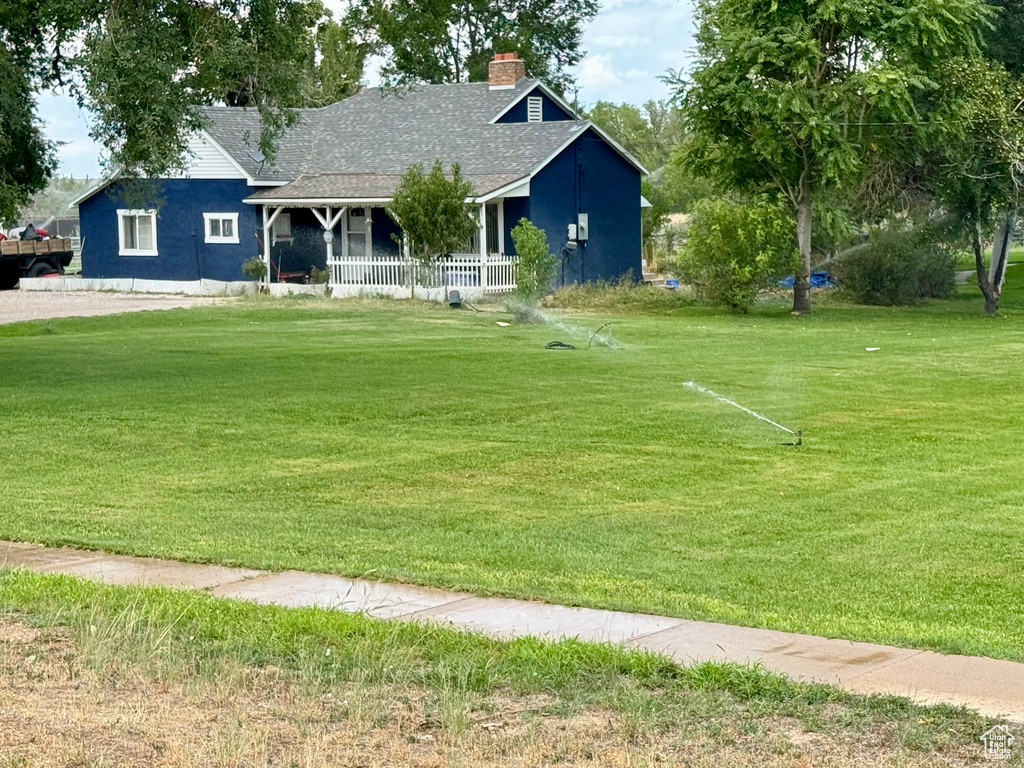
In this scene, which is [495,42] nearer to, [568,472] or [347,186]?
[347,186]

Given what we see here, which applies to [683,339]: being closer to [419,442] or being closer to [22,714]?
[419,442]

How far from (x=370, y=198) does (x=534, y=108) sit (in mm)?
9407

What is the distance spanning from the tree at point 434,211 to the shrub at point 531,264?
192 centimetres

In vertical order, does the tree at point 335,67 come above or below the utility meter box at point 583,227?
above

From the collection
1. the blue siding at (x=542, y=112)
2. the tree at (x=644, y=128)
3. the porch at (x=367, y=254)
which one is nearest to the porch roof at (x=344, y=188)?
the porch at (x=367, y=254)

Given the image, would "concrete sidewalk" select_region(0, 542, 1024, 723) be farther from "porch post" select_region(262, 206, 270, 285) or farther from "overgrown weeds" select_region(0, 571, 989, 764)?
"porch post" select_region(262, 206, 270, 285)

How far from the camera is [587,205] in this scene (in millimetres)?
44875

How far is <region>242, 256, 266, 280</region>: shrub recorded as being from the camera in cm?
4300

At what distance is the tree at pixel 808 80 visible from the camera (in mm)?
34844

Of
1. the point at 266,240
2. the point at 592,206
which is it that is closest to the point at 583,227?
the point at 592,206

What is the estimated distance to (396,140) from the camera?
46500 millimetres

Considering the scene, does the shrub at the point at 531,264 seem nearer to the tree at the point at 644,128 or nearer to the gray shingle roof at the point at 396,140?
the gray shingle roof at the point at 396,140

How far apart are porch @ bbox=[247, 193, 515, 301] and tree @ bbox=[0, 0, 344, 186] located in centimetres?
1950

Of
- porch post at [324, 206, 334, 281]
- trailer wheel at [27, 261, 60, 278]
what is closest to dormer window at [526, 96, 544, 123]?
porch post at [324, 206, 334, 281]
